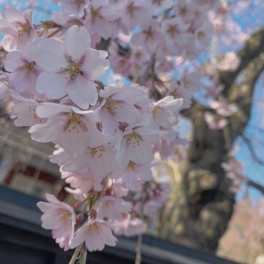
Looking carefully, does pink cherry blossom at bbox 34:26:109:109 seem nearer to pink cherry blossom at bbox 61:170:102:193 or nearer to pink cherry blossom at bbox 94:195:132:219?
pink cherry blossom at bbox 61:170:102:193

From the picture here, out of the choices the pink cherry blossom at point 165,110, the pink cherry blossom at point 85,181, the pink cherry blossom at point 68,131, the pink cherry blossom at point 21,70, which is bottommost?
the pink cherry blossom at point 85,181

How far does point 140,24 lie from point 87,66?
0.67 m

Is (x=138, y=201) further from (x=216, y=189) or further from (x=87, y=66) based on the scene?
(x=216, y=189)

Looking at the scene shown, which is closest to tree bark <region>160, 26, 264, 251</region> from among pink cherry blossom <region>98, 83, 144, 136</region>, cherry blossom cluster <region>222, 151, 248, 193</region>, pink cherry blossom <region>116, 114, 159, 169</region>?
cherry blossom cluster <region>222, 151, 248, 193</region>

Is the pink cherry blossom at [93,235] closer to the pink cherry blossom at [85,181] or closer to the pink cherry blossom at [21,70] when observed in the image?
the pink cherry blossom at [85,181]

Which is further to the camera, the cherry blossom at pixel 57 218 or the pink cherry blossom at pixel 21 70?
the cherry blossom at pixel 57 218

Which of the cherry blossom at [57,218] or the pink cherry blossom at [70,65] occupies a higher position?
the pink cherry blossom at [70,65]

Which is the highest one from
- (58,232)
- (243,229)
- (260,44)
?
(260,44)

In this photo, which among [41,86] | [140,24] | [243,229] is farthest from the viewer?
[243,229]

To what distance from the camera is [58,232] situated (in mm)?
883

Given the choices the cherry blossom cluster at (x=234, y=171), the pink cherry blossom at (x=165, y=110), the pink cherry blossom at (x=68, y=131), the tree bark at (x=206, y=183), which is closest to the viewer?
the pink cherry blossom at (x=68, y=131)

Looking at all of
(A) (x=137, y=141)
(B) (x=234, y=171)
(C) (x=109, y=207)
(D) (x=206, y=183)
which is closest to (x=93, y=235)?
(C) (x=109, y=207)

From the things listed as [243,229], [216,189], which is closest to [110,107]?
[216,189]

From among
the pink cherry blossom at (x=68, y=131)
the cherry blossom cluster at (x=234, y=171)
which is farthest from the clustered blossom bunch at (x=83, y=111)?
the cherry blossom cluster at (x=234, y=171)
